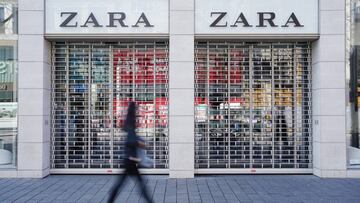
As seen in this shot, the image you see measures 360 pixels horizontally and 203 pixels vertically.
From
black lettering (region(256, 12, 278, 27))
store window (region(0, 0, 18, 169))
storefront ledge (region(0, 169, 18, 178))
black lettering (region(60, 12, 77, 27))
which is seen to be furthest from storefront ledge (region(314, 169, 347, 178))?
store window (region(0, 0, 18, 169))

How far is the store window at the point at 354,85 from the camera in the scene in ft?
37.9

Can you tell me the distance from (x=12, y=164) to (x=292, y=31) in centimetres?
813

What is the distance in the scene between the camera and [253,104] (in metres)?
12.0

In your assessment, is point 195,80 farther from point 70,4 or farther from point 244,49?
point 70,4

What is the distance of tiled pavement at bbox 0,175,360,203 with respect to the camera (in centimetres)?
895

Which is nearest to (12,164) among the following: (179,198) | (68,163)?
(68,163)

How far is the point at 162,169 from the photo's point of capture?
11.8m

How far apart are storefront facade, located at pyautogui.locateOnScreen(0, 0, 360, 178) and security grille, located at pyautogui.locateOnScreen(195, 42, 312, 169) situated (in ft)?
0.09

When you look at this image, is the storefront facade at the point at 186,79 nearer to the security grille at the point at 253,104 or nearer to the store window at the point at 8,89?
the security grille at the point at 253,104

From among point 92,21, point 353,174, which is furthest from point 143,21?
point 353,174

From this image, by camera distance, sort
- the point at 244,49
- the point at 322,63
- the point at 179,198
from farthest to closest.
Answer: the point at 244,49 → the point at 322,63 → the point at 179,198

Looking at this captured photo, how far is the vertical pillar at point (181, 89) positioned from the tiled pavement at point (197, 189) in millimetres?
549

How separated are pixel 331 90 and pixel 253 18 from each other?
2.74 metres

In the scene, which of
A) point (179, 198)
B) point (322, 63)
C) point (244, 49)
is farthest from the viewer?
point (244, 49)
